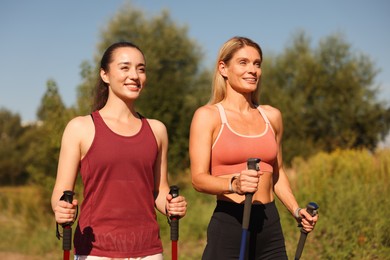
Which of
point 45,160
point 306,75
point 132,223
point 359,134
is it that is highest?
point 306,75

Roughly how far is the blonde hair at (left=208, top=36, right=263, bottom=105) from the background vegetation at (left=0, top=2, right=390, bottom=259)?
888mm

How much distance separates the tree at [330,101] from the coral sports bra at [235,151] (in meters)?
17.2

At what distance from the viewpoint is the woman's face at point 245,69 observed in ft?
11.1

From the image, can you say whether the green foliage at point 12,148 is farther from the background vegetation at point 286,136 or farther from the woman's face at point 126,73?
the woman's face at point 126,73

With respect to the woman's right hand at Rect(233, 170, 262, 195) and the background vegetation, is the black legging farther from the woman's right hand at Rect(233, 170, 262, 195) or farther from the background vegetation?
the background vegetation

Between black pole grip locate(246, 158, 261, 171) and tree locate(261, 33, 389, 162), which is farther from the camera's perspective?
tree locate(261, 33, 389, 162)

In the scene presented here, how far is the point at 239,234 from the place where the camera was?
3.13m

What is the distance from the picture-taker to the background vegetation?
7172 mm

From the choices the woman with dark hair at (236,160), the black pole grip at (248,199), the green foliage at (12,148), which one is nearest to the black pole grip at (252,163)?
the black pole grip at (248,199)

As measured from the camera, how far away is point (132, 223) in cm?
290

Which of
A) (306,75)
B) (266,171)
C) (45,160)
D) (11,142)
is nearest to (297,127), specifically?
(306,75)

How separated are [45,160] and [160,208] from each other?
338 inches

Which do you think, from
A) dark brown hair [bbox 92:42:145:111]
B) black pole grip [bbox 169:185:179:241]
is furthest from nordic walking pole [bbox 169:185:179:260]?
dark brown hair [bbox 92:42:145:111]

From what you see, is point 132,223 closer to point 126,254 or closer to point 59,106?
point 126,254
